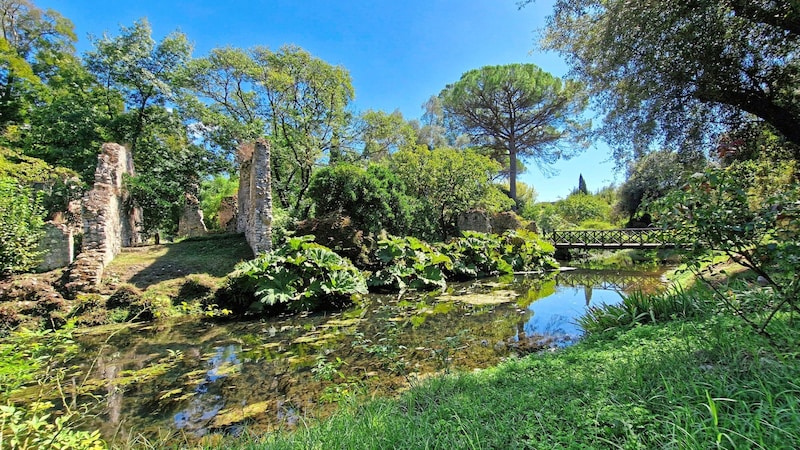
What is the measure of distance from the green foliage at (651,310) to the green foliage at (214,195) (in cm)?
1737

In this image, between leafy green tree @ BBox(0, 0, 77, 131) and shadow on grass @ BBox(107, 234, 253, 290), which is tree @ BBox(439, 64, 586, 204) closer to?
shadow on grass @ BBox(107, 234, 253, 290)

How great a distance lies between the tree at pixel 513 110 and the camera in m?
22.3

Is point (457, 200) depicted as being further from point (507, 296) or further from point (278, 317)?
point (278, 317)

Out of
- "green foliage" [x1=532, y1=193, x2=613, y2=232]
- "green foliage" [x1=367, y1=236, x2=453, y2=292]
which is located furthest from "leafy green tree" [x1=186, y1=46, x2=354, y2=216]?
"green foliage" [x1=532, y1=193, x2=613, y2=232]

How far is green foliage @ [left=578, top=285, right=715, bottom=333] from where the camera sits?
408 centimetres

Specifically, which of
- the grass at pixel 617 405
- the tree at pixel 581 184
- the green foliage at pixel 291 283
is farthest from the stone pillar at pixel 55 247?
the tree at pixel 581 184

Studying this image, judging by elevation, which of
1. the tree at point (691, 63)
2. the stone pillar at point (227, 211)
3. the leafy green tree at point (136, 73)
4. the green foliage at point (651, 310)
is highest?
the leafy green tree at point (136, 73)

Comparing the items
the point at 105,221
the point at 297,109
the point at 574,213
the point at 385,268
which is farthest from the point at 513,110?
the point at 105,221

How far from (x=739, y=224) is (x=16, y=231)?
12.3 meters

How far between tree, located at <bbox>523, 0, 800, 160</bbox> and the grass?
16.9 feet

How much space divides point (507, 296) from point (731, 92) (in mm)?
5837

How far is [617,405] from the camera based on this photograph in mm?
2020

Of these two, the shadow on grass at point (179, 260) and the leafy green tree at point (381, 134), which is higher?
the leafy green tree at point (381, 134)

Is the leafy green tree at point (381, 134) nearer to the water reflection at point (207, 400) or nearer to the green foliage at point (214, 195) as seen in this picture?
the green foliage at point (214, 195)
